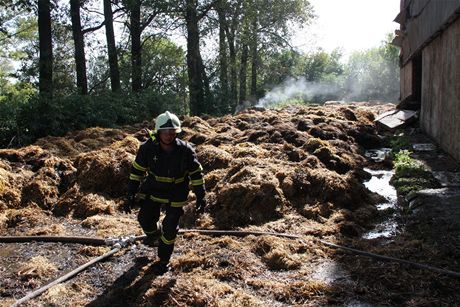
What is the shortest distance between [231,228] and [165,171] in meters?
2.17

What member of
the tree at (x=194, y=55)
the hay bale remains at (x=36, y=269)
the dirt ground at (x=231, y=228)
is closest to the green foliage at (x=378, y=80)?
the tree at (x=194, y=55)

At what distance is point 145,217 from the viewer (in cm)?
523

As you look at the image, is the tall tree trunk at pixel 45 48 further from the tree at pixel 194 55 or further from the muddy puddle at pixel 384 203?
the muddy puddle at pixel 384 203

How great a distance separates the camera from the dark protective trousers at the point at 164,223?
498 cm

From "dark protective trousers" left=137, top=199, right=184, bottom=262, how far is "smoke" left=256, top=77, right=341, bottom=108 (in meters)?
34.4

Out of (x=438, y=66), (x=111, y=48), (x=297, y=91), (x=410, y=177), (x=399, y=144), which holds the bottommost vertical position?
(x=410, y=177)

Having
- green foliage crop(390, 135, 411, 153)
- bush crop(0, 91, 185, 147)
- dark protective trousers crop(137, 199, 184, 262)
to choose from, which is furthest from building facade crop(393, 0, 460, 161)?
bush crop(0, 91, 185, 147)

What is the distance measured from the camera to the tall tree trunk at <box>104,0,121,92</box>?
757 inches

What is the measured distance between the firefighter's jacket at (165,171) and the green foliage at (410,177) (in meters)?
4.84

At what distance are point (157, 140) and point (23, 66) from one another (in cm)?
1837

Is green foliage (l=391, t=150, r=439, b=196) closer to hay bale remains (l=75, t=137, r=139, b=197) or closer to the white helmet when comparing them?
the white helmet

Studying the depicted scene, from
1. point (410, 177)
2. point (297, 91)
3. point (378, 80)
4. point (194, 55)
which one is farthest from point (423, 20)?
point (378, 80)

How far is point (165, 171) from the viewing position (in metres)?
4.93

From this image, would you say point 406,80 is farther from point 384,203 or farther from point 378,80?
point 378,80
